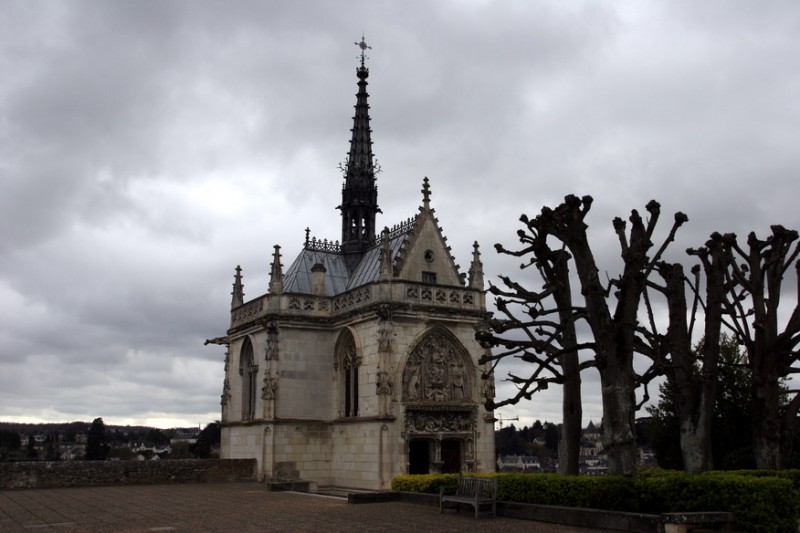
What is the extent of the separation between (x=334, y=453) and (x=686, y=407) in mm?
19428

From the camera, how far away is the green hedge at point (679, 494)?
48.6ft

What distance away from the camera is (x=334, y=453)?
3569 cm

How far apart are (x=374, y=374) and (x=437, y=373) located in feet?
9.85

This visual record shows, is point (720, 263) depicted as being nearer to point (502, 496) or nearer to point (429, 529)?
point (502, 496)

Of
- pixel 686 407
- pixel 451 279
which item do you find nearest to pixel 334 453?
pixel 451 279

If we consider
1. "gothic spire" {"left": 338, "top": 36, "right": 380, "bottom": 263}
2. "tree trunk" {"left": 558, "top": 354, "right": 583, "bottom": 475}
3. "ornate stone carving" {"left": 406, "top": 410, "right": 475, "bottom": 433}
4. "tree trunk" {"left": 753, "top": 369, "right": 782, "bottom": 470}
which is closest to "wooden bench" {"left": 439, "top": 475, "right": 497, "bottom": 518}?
"tree trunk" {"left": 558, "top": 354, "right": 583, "bottom": 475}

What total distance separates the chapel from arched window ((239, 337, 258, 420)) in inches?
2.8

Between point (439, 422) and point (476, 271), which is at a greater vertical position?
point (476, 271)

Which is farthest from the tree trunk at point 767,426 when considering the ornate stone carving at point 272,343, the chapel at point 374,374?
the ornate stone carving at point 272,343

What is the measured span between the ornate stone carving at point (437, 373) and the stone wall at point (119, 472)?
8207 mm

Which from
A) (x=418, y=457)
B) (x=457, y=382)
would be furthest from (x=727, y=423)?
(x=418, y=457)

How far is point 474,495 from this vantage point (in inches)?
780

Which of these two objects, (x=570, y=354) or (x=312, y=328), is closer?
(x=570, y=354)

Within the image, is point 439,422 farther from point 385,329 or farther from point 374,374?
point 385,329
